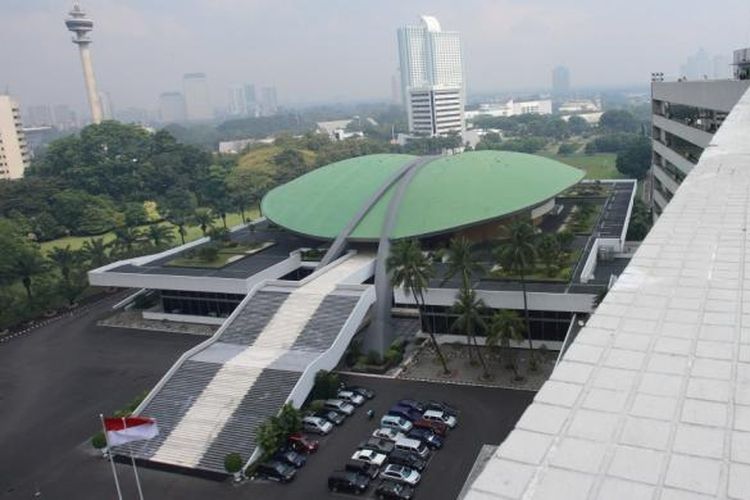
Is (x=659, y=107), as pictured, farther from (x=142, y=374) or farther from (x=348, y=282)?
(x=142, y=374)

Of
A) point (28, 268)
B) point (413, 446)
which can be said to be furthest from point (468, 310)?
point (28, 268)

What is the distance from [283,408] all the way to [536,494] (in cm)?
2267

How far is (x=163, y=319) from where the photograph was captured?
44.2 m

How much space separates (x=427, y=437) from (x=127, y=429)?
11.5m

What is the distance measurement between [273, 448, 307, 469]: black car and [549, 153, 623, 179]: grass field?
8120 cm

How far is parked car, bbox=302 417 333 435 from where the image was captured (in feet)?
90.5

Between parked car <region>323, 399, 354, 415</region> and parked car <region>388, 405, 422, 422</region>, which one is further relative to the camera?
parked car <region>323, 399, 354, 415</region>

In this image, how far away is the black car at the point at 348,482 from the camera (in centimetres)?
2302

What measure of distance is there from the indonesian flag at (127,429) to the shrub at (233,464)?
5093 millimetres

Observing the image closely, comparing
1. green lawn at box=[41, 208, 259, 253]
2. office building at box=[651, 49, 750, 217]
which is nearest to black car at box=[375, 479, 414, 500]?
office building at box=[651, 49, 750, 217]

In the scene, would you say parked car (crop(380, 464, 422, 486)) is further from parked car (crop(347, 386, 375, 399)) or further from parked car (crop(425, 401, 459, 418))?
parked car (crop(347, 386, 375, 399))

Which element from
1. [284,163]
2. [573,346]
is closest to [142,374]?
[573,346]

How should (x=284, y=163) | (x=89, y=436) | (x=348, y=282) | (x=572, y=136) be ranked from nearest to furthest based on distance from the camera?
(x=89, y=436), (x=348, y=282), (x=284, y=163), (x=572, y=136)

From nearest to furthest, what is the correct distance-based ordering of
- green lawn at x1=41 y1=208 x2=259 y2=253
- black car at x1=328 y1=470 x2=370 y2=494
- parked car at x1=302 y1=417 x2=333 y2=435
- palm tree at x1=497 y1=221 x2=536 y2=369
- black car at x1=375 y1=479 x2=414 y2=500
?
black car at x1=375 y1=479 x2=414 y2=500
black car at x1=328 y1=470 x2=370 y2=494
parked car at x1=302 y1=417 x2=333 y2=435
palm tree at x1=497 y1=221 x2=536 y2=369
green lawn at x1=41 y1=208 x2=259 y2=253
